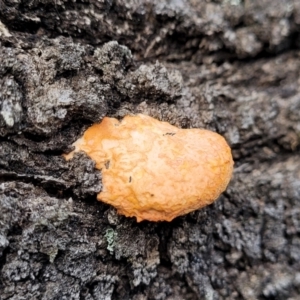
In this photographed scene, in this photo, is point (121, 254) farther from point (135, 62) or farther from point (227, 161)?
point (135, 62)

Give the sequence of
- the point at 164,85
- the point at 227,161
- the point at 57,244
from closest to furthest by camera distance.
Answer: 1. the point at 57,244
2. the point at 227,161
3. the point at 164,85

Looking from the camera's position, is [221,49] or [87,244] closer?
[87,244]

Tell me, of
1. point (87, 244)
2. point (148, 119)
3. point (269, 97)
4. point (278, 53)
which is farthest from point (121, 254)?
point (278, 53)

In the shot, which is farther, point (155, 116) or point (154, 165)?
point (155, 116)
